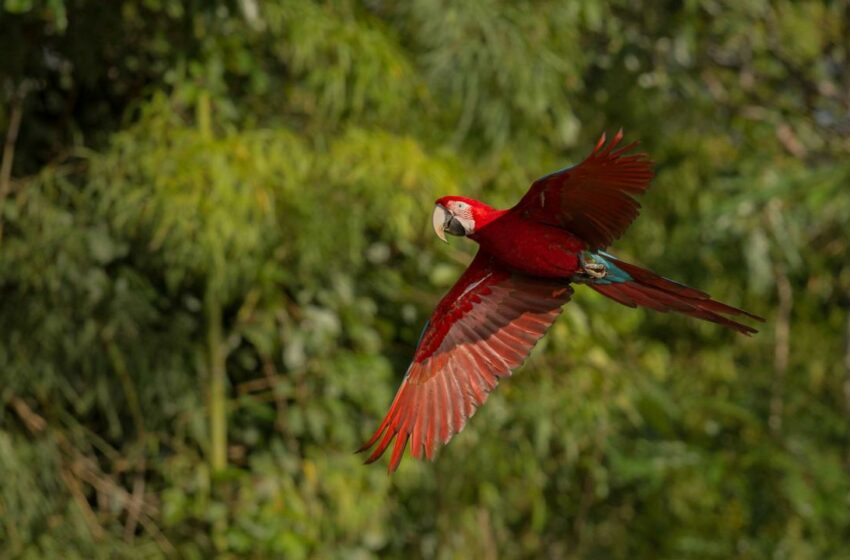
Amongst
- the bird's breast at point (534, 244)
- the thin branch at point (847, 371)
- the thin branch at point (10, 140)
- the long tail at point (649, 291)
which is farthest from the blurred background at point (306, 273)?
the long tail at point (649, 291)

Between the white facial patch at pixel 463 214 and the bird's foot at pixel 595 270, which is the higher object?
the white facial patch at pixel 463 214

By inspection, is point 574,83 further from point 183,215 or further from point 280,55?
point 183,215

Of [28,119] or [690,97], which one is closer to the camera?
[28,119]

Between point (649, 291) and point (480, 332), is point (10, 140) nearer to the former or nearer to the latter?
point (480, 332)

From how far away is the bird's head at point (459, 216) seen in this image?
211 centimetres

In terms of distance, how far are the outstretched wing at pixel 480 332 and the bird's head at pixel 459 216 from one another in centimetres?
10

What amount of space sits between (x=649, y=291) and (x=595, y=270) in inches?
3.6

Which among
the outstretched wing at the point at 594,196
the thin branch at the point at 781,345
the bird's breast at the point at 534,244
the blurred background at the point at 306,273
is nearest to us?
the outstretched wing at the point at 594,196

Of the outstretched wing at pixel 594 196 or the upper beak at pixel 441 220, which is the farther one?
the upper beak at pixel 441 220

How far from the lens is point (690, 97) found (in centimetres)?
418

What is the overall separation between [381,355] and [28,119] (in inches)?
38.5

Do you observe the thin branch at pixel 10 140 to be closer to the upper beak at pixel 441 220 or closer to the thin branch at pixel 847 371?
the upper beak at pixel 441 220

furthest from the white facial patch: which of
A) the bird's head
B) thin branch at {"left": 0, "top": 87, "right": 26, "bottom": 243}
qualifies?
thin branch at {"left": 0, "top": 87, "right": 26, "bottom": 243}

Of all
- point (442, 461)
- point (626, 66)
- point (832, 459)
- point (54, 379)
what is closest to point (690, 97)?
point (626, 66)
